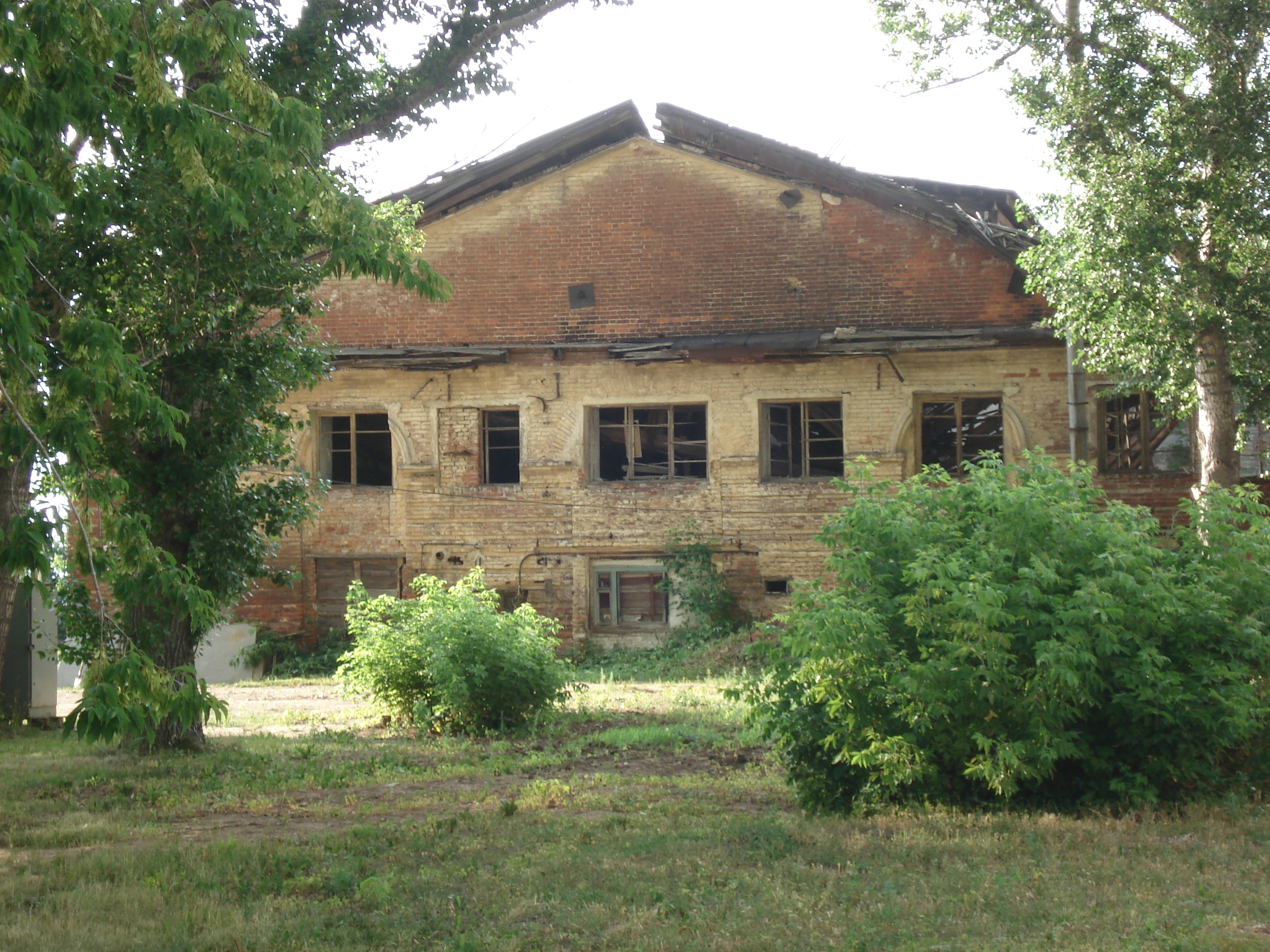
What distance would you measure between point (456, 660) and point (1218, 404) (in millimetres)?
9374

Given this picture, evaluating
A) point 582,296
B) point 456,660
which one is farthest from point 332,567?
point 456,660

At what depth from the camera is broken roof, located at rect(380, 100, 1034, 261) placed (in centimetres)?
1742

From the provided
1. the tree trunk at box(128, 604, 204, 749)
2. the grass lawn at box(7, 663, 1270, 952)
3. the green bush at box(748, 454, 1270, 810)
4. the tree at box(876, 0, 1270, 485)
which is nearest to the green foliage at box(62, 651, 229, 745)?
the grass lawn at box(7, 663, 1270, 952)

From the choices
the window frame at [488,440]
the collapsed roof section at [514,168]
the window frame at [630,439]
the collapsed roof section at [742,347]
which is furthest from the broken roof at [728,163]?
the window frame at [630,439]

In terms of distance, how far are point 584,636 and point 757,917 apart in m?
13.2

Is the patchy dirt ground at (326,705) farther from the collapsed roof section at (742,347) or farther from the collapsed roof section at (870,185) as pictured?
the collapsed roof section at (870,185)

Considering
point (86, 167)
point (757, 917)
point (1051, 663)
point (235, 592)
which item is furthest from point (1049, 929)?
point (235, 592)

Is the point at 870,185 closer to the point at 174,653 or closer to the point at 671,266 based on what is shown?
the point at 671,266

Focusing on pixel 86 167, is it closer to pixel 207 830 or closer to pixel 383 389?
pixel 207 830

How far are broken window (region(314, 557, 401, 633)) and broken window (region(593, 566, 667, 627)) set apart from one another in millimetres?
3413

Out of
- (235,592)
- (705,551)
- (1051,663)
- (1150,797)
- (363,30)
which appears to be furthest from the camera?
(705,551)

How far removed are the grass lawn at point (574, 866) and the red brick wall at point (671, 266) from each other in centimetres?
1011

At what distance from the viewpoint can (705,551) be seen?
17.4 metres

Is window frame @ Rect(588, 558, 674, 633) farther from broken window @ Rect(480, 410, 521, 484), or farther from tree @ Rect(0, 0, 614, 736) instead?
tree @ Rect(0, 0, 614, 736)
